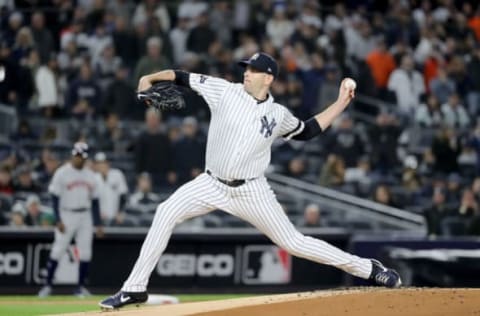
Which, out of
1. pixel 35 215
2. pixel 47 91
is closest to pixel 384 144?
pixel 47 91

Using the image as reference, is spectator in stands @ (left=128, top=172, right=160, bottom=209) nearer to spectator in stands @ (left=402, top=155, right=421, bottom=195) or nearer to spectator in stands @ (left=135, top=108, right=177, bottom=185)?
spectator in stands @ (left=135, top=108, right=177, bottom=185)

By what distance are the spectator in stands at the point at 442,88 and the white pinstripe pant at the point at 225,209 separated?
43.0ft

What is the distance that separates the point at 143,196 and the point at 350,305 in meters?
9.21

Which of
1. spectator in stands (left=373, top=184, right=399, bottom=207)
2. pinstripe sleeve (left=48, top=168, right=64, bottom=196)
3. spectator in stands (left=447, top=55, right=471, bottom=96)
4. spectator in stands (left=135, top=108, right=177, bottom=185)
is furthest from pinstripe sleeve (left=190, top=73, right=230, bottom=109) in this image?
spectator in stands (left=447, top=55, right=471, bottom=96)

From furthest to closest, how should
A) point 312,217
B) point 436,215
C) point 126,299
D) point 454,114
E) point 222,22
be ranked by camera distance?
point 222,22 → point 454,114 → point 436,215 → point 312,217 → point 126,299

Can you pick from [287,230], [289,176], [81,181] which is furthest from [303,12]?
[287,230]

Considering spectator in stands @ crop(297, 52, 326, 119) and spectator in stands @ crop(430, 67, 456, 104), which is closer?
spectator in stands @ crop(297, 52, 326, 119)

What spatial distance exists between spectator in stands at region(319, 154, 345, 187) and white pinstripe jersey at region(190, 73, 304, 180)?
1007cm

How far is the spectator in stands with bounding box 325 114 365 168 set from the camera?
21281 millimetres

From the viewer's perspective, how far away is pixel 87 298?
1644 cm

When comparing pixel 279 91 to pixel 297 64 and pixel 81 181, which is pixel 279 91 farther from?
pixel 81 181

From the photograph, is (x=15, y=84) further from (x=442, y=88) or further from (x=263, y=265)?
(x=442, y=88)

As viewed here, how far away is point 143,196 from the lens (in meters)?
19.3

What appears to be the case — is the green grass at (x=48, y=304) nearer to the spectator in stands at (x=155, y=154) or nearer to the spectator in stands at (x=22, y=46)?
the spectator in stands at (x=155, y=154)
